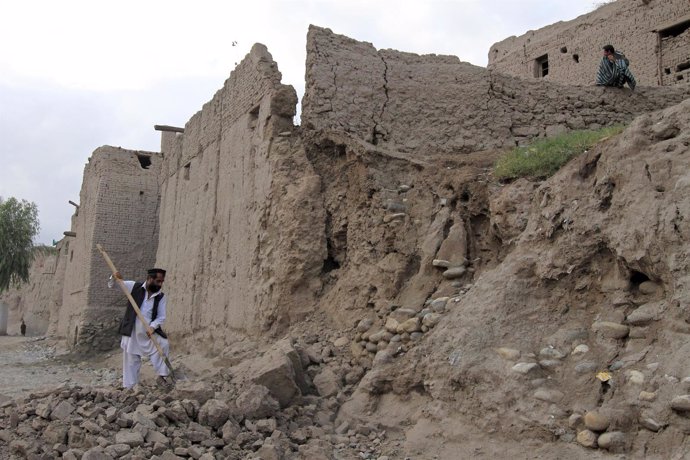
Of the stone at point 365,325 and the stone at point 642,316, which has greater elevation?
the stone at point 642,316

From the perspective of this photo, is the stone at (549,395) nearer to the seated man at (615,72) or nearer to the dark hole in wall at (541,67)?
the seated man at (615,72)

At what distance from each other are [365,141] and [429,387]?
315 cm

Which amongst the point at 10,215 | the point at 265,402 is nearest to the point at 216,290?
the point at 265,402

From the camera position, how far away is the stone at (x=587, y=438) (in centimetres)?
354

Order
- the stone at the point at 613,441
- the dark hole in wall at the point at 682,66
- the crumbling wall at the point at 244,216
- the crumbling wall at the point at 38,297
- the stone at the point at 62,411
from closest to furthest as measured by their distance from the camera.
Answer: the stone at the point at 613,441 → the stone at the point at 62,411 → the crumbling wall at the point at 244,216 → the dark hole in wall at the point at 682,66 → the crumbling wall at the point at 38,297

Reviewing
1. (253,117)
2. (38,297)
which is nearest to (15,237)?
(38,297)

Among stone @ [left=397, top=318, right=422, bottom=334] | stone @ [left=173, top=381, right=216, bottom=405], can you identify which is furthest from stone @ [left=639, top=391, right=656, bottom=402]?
stone @ [left=173, top=381, right=216, bottom=405]

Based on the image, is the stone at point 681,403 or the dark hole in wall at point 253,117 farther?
the dark hole in wall at point 253,117

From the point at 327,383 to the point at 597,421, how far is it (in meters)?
2.33

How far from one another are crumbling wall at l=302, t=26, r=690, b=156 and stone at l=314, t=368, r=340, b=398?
271 cm

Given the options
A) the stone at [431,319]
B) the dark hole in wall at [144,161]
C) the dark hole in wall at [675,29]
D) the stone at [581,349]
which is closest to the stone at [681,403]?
the stone at [581,349]

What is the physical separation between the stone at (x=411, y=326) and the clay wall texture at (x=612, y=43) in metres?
6.60

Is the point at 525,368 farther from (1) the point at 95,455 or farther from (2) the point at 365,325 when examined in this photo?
(1) the point at 95,455

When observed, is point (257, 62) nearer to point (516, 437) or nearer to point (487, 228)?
point (487, 228)
